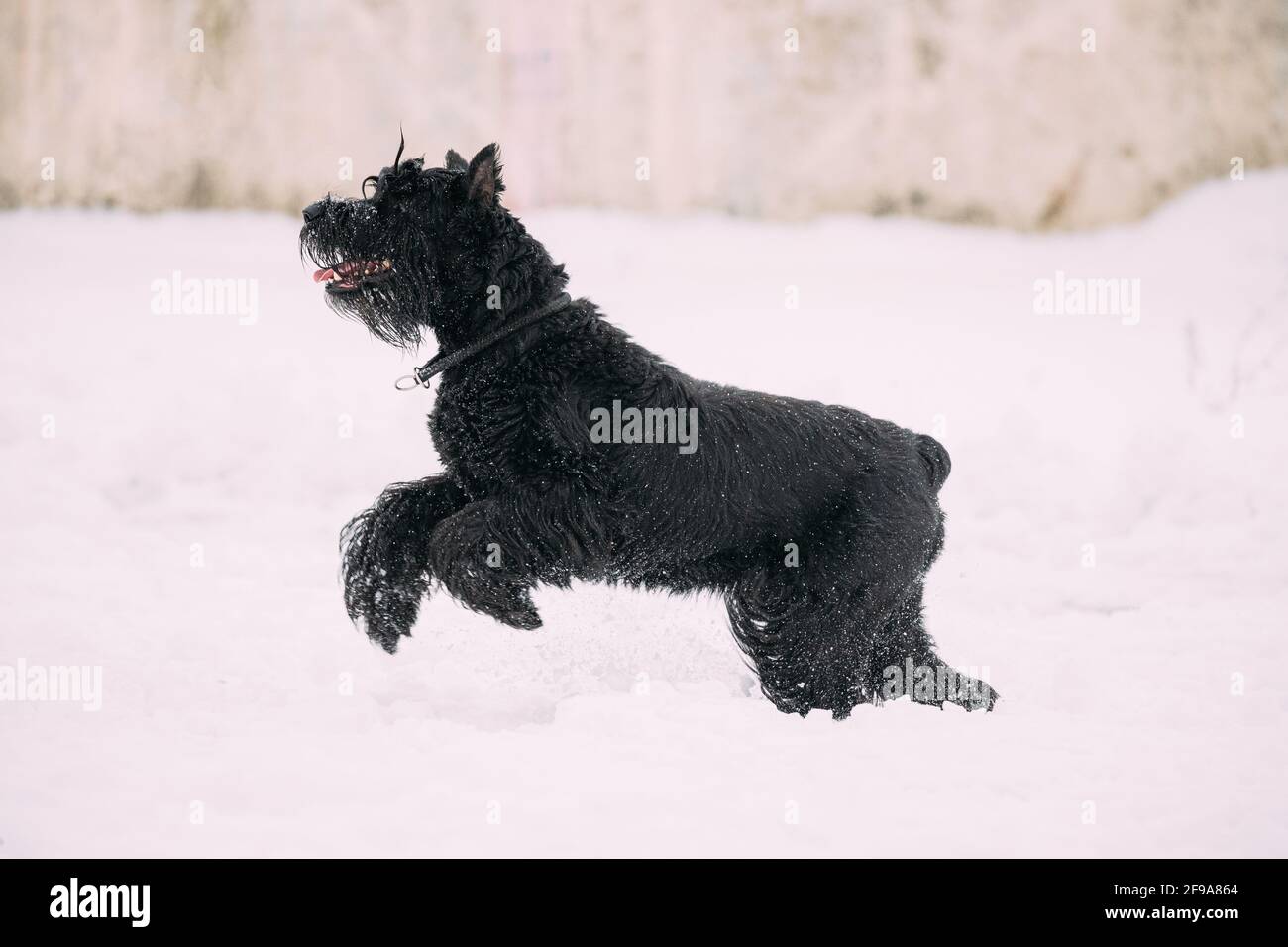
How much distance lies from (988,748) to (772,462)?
1133mm

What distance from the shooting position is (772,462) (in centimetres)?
423

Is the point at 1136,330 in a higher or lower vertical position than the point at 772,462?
higher

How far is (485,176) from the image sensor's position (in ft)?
13.5

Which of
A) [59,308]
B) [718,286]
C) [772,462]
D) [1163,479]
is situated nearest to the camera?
[772,462]

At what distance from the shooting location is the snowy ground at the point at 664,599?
328cm

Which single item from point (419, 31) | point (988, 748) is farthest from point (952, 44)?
point (988, 748)

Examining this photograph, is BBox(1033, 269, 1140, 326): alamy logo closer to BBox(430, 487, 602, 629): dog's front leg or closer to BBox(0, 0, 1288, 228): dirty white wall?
BBox(0, 0, 1288, 228): dirty white wall

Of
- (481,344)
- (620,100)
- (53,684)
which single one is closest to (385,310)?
(481,344)

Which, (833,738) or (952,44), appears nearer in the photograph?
(833,738)

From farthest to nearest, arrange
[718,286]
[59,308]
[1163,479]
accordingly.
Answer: [718,286]
[59,308]
[1163,479]

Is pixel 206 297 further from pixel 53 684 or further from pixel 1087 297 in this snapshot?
pixel 1087 297

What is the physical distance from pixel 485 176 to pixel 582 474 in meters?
1.02

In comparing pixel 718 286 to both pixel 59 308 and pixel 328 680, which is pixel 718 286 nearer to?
pixel 59 308

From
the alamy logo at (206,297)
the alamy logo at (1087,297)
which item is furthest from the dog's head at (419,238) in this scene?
the alamy logo at (1087,297)
